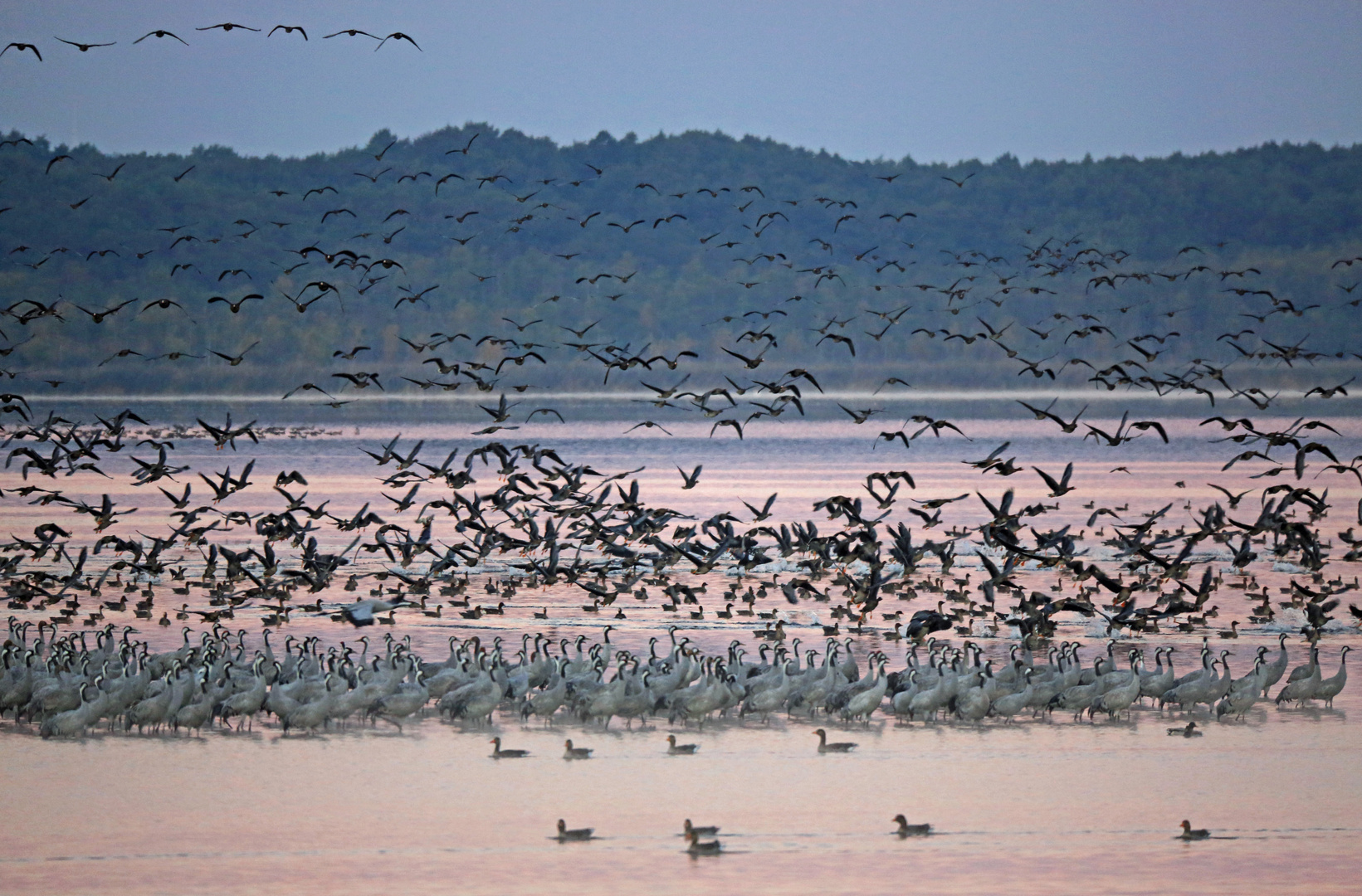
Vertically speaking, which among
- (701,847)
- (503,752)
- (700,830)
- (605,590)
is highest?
(605,590)

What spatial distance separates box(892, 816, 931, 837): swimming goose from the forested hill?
127804 millimetres

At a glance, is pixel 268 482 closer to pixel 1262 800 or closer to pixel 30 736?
pixel 30 736

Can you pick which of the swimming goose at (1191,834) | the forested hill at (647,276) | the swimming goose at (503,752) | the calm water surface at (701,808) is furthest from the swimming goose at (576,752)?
the forested hill at (647,276)

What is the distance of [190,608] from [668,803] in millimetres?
12164

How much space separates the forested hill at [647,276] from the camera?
149 m

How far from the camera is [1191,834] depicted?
1373cm

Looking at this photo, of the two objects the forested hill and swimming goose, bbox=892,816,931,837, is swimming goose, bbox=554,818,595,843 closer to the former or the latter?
swimming goose, bbox=892,816,931,837

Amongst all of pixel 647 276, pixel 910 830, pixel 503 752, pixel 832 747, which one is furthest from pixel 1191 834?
pixel 647 276

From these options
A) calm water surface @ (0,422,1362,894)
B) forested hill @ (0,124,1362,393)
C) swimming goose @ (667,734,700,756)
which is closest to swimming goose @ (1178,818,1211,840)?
calm water surface @ (0,422,1362,894)

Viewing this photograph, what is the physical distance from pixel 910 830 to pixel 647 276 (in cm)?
15025

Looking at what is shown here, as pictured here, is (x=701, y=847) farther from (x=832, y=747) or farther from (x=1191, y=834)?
(x=1191, y=834)

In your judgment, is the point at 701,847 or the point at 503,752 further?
the point at 503,752

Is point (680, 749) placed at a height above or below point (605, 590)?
below

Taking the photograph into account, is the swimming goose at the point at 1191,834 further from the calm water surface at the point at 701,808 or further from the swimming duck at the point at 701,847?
the swimming duck at the point at 701,847
